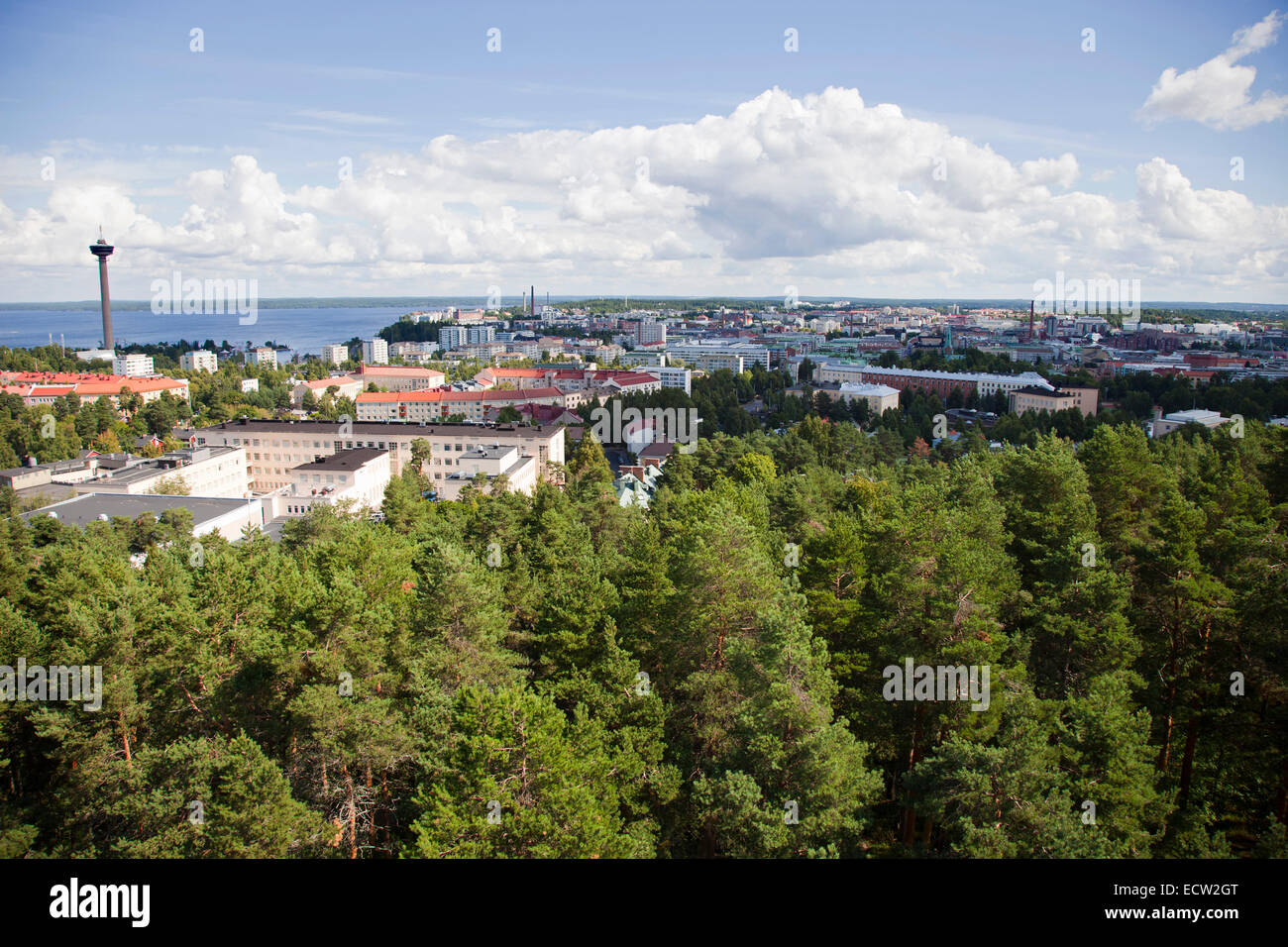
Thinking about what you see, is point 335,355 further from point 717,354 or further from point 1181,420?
point 1181,420

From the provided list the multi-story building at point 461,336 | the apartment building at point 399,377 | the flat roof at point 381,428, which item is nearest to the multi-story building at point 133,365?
the apartment building at point 399,377

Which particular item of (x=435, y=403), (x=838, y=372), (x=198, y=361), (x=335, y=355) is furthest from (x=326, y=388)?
(x=838, y=372)

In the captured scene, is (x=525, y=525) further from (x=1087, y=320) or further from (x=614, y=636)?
(x=1087, y=320)

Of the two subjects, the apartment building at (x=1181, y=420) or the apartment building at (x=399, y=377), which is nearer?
the apartment building at (x=1181, y=420)

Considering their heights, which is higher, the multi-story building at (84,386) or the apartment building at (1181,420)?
the multi-story building at (84,386)

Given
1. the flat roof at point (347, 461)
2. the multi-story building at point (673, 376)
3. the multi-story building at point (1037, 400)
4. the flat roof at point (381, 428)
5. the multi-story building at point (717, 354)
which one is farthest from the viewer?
the multi-story building at point (717, 354)

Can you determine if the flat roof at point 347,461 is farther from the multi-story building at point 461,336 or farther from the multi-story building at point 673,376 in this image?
the multi-story building at point 461,336

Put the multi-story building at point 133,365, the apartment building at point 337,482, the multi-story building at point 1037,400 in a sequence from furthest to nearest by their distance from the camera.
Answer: the multi-story building at point 133,365 → the multi-story building at point 1037,400 → the apartment building at point 337,482
